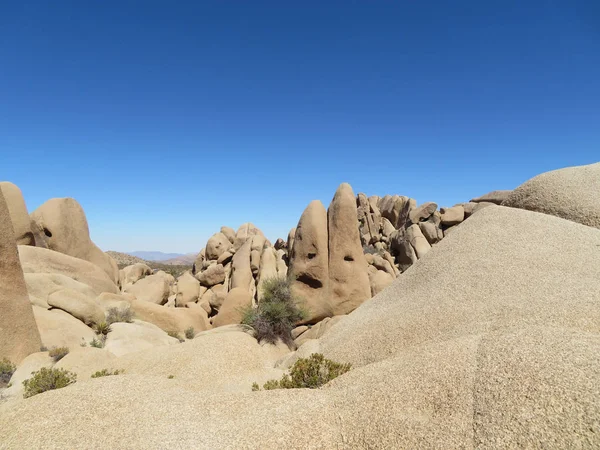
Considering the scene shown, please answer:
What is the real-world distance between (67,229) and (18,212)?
3.50 m

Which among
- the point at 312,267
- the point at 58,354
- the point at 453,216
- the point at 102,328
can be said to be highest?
the point at 453,216

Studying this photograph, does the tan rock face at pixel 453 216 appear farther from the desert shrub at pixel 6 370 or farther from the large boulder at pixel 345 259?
the desert shrub at pixel 6 370

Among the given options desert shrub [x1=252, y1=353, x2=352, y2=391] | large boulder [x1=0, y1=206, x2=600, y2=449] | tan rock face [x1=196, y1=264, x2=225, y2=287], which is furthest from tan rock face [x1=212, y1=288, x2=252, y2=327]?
desert shrub [x1=252, y1=353, x2=352, y2=391]

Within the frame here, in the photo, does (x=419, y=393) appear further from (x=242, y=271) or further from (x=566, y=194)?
(x=242, y=271)

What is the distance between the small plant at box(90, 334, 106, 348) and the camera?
40.8 ft

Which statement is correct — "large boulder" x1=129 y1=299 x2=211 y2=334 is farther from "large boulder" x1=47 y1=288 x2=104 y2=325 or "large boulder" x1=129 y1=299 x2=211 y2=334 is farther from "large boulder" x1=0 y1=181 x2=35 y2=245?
"large boulder" x1=0 y1=181 x2=35 y2=245

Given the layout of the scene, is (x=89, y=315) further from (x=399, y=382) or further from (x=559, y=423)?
(x=559, y=423)

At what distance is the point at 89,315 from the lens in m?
14.4

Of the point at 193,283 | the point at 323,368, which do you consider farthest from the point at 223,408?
the point at 193,283

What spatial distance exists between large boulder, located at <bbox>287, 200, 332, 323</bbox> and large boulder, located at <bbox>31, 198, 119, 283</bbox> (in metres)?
14.8

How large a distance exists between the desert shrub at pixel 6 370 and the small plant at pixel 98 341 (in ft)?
8.05

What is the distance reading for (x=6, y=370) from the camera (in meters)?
9.59

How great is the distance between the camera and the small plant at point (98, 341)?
40.8ft

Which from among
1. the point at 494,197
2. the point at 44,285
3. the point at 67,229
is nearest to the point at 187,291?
the point at 67,229
